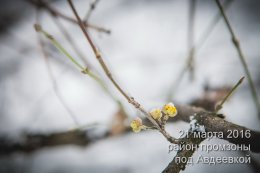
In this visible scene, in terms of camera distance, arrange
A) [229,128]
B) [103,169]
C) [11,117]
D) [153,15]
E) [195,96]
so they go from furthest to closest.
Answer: [153,15] → [11,117] → [103,169] → [195,96] → [229,128]

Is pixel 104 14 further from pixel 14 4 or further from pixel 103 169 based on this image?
pixel 103 169

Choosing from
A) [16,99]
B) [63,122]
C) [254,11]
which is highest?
[254,11]

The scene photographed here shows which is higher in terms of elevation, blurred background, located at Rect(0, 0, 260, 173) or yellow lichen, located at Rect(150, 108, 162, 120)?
blurred background, located at Rect(0, 0, 260, 173)

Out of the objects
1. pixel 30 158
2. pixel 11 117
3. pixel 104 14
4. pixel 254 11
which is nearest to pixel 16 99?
pixel 11 117

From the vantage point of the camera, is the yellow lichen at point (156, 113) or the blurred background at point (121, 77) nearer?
the yellow lichen at point (156, 113)

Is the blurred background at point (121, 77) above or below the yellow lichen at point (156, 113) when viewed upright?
above

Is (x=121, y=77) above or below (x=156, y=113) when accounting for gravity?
above

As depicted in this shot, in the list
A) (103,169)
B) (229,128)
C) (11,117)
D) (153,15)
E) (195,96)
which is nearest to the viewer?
(229,128)

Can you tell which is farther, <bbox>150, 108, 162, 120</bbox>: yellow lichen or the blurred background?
the blurred background
